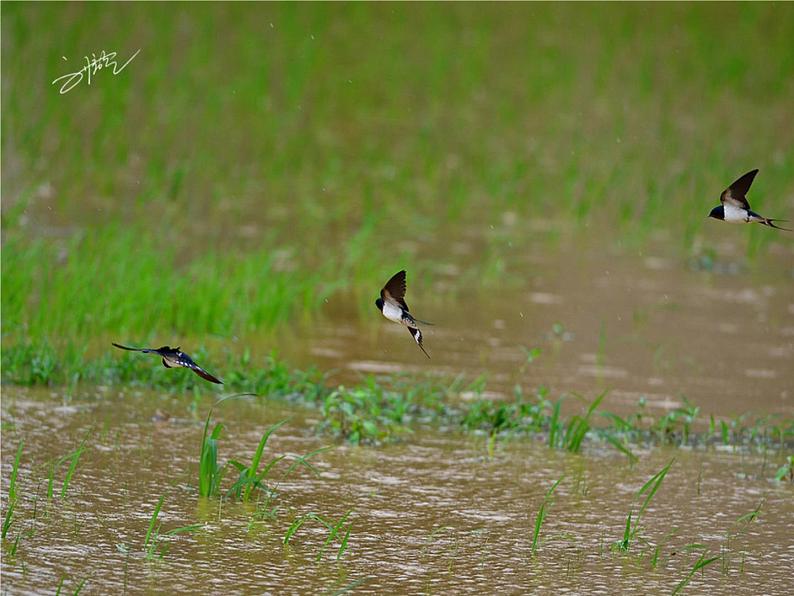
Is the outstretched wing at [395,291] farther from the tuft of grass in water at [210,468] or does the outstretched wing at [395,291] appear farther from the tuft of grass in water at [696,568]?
the tuft of grass in water at [696,568]

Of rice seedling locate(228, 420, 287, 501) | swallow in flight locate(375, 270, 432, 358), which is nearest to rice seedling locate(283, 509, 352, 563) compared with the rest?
→ rice seedling locate(228, 420, 287, 501)

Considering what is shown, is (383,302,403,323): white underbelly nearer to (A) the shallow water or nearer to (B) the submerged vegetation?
(B) the submerged vegetation

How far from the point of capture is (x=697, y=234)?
9.71 metres

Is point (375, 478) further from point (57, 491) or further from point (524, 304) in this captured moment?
point (524, 304)

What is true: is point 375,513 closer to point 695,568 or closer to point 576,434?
point 695,568

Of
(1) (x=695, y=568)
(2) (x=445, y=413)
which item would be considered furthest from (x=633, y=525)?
(2) (x=445, y=413)

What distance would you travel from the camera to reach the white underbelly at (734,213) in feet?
14.0

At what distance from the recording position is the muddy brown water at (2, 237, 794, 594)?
362cm

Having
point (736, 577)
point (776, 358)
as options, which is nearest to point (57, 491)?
point (736, 577)

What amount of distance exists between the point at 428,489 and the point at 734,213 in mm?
1293

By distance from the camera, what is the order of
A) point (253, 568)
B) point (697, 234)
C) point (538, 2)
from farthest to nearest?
point (538, 2), point (697, 234), point (253, 568)

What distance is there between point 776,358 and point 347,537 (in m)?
3.81

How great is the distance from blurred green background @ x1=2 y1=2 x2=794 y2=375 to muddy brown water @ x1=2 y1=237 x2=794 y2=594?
754 millimetres
